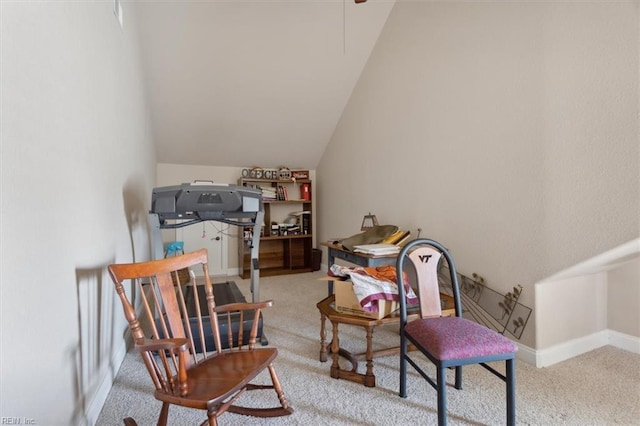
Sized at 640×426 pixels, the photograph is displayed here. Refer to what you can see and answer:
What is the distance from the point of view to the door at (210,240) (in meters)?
4.56

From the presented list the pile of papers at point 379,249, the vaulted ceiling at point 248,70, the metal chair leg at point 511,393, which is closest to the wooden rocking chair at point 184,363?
the metal chair leg at point 511,393

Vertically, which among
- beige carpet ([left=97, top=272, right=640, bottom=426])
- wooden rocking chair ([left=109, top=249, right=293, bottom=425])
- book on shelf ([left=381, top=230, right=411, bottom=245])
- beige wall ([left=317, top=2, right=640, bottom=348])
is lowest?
beige carpet ([left=97, top=272, right=640, bottom=426])

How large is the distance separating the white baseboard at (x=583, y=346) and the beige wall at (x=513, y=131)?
12 cm

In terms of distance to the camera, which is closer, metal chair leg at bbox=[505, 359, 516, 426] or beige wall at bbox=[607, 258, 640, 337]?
metal chair leg at bbox=[505, 359, 516, 426]

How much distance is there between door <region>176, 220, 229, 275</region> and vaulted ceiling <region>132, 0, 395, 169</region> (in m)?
1.00

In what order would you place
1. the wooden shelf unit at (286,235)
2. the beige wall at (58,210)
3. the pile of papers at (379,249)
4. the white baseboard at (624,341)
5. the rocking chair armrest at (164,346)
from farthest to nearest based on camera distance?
the wooden shelf unit at (286,235), the pile of papers at (379,249), the white baseboard at (624,341), the rocking chair armrest at (164,346), the beige wall at (58,210)

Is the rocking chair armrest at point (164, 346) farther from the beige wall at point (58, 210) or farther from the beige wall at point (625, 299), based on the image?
the beige wall at point (625, 299)

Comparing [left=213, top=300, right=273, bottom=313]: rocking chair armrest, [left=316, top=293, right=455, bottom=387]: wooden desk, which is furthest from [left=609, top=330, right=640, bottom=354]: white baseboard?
[left=213, top=300, right=273, bottom=313]: rocking chair armrest

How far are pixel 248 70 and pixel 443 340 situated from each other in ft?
11.3

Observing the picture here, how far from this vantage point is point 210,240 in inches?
185

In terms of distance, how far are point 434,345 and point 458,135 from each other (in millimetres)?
1824

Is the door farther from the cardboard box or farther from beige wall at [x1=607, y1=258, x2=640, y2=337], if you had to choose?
beige wall at [x1=607, y1=258, x2=640, y2=337]

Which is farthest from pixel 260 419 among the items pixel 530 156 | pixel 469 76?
pixel 469 76

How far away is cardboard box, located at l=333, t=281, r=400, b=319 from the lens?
1.82 metres
